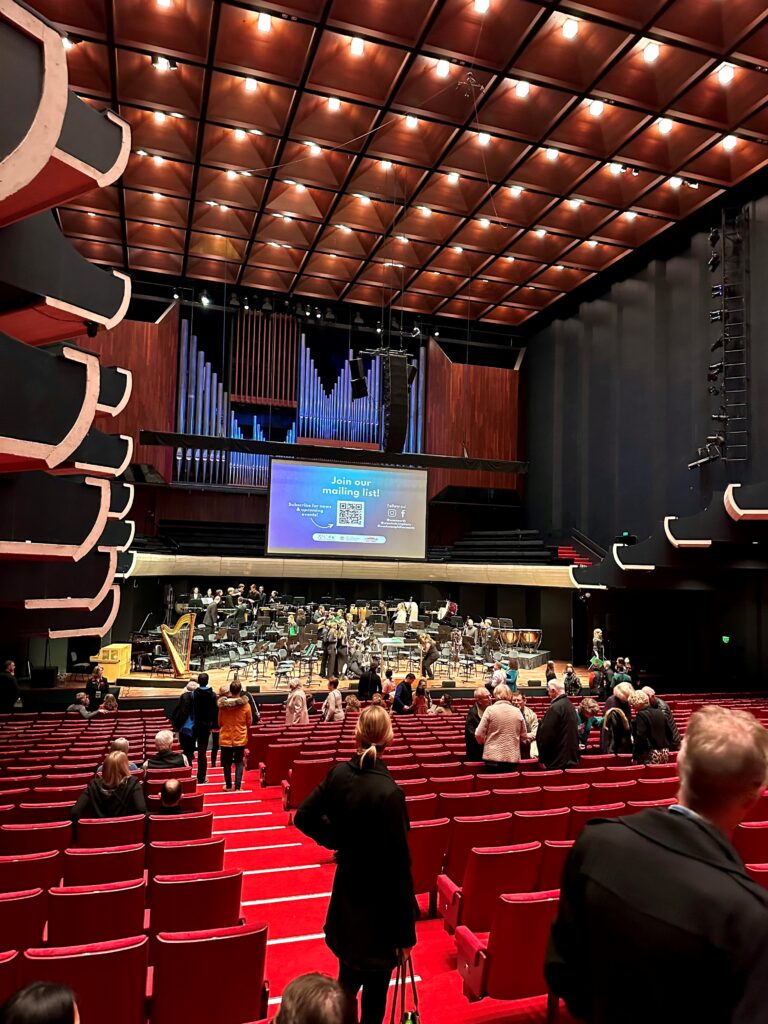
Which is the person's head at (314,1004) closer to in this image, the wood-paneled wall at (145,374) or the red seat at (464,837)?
the red seat at (464,837)

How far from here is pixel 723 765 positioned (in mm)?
1264

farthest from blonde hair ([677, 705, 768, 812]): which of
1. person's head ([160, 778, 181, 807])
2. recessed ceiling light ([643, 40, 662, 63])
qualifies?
recessed ceiling light ([643, 40, 662, 63])

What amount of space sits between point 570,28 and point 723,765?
505 inches

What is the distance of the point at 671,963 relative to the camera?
1068 mm

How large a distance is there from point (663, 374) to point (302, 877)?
15.9 m

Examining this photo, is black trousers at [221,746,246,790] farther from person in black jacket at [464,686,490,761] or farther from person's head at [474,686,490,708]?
person's head at [474,686,490,708]

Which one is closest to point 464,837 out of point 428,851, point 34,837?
point 428,851

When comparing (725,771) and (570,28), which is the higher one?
(570,28)

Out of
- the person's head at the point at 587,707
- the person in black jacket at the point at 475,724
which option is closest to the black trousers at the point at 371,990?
the person in black jacket at the point at 475,724

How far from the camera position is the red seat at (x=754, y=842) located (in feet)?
12.1

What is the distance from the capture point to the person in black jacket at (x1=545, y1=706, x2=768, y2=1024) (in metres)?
1.04

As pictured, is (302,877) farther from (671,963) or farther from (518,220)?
(518,220)

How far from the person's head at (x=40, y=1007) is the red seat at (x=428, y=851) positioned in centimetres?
250

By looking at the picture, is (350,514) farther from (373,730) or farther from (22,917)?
(373,730)
